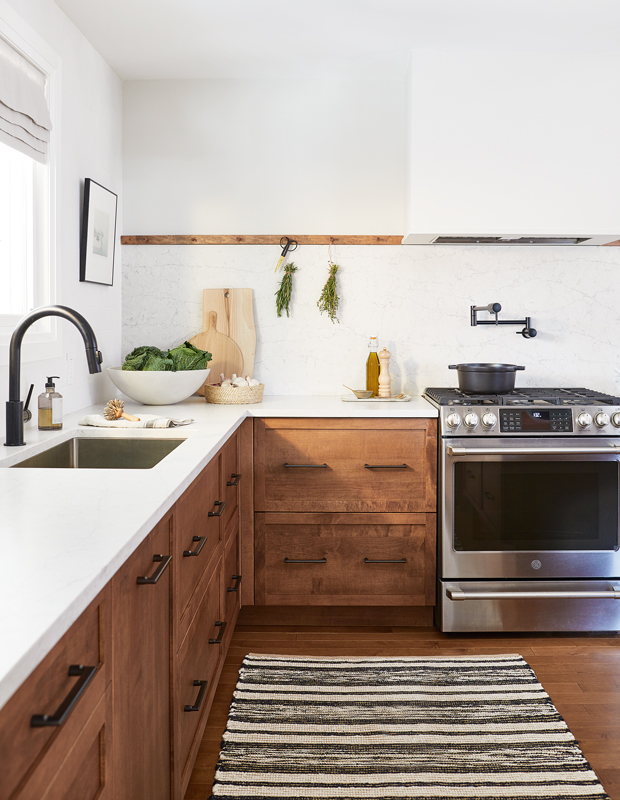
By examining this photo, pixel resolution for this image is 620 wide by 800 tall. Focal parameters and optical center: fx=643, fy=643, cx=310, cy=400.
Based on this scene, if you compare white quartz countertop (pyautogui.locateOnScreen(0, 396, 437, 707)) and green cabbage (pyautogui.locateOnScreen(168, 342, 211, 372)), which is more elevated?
green cabbage (pyautogui.locateOnScreen(168, 342, 211, 372))

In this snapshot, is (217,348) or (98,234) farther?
(217,348)

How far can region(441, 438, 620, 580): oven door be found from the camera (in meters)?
2.61

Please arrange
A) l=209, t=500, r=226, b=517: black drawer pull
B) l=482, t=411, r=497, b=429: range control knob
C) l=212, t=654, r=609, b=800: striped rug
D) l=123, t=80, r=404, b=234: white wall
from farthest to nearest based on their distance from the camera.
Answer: l=123, t=80, r=404, b=234: white wall, l=482, t=411, r=497, b=429: range control knob, l=209, t=500, r=226, b=517: black drawer pull, l=212, t=654, r=609, b=800: striped rug

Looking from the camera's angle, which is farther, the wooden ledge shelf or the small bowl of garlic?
the wooden ledge shelf

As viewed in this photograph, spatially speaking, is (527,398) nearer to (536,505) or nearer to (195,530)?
(536,505)

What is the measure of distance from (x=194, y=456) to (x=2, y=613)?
0.95m

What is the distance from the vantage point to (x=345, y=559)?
271cm

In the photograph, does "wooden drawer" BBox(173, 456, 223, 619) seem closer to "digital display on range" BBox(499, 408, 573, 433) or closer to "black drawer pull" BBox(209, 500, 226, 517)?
"black drawer pull" BBox(209, 500, 226, 517)

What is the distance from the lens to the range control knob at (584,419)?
102 inches

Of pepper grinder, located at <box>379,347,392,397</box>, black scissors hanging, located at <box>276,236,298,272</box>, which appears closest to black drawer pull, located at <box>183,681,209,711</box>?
pepper grinder, located at <box>379,347,392,397</box>

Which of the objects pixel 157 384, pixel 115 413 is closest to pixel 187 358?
pixel 157 384

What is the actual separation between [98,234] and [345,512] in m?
1.61

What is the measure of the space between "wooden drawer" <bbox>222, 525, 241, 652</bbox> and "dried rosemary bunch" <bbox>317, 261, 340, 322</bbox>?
3.97ft

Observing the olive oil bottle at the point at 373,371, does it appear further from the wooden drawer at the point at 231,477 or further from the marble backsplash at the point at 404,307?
the wooden drawer at the point at 231,477
